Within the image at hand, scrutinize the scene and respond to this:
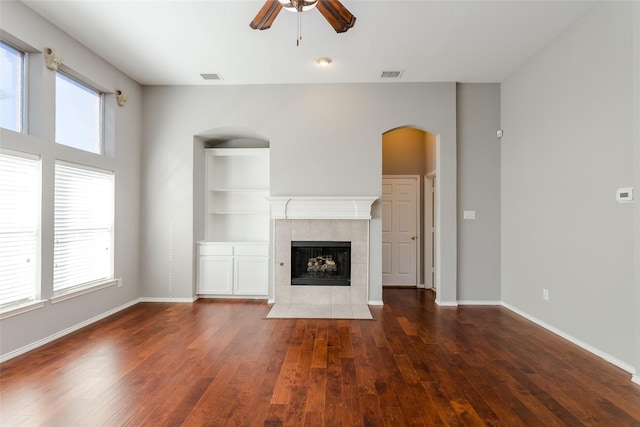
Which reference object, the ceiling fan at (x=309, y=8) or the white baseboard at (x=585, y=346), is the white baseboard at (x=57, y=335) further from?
the white baseboard at (x=585, y=346)

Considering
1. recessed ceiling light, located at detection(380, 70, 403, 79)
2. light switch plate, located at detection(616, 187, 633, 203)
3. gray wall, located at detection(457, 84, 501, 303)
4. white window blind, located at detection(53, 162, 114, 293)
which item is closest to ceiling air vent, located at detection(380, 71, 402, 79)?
Answer: recessed ceiling light, located at detection(380, 70, 403, 79)

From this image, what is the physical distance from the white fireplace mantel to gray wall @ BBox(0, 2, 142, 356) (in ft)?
6.65

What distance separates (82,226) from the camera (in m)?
3.85

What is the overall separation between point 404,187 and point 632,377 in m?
3.99

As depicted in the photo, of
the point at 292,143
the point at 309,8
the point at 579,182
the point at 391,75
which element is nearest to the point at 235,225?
the point at 292,143

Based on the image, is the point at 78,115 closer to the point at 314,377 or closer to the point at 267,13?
the point at 267,13

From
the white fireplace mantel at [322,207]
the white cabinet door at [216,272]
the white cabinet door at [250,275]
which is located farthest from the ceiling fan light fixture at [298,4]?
the white cabinet door at [216,272]

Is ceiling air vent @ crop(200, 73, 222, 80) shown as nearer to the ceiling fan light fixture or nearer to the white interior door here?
the ceiling fan light fixture

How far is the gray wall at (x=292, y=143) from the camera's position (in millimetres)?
4770

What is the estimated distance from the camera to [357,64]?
4184mm

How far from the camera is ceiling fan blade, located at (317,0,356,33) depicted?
2.38 m

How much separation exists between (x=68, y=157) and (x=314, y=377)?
11.3ft

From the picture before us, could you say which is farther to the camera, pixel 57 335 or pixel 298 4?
pixel 57 335

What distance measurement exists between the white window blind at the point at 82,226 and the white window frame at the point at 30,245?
9.7 inches
